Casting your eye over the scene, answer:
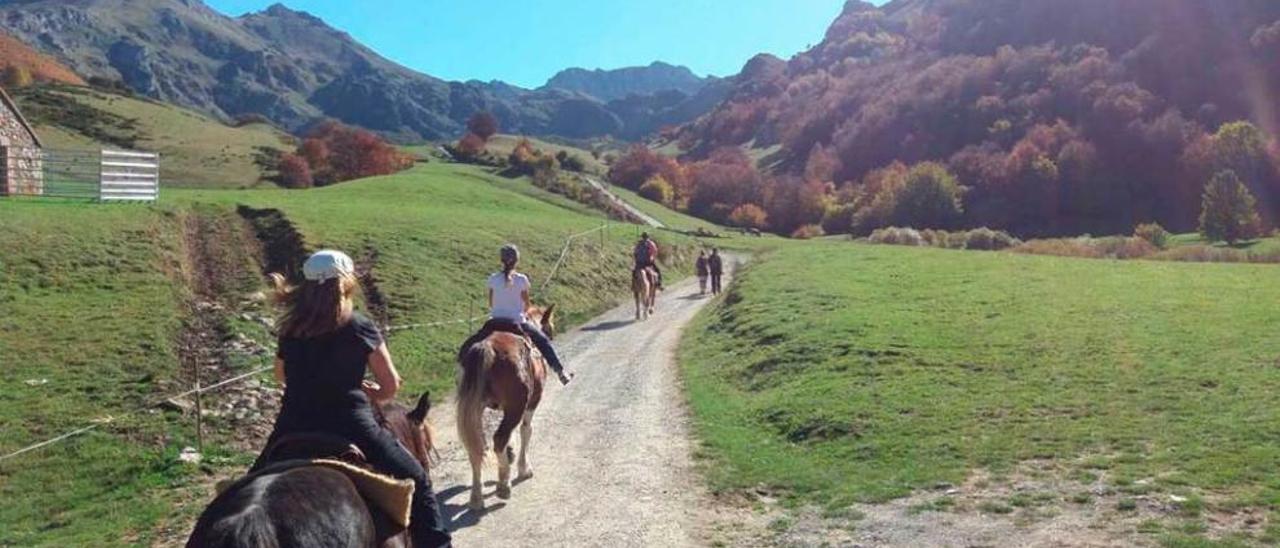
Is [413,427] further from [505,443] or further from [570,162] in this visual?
[570,162]

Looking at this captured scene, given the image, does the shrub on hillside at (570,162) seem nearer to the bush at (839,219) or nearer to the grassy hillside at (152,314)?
the bush at (839,219)

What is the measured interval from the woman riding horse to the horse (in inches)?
6.6

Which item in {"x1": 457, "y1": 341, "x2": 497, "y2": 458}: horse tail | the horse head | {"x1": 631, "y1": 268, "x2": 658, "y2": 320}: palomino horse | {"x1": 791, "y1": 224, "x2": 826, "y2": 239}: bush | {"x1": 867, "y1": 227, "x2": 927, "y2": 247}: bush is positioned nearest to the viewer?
the horse head

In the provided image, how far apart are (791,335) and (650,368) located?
11.7 ft

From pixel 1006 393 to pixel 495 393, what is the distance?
9.34 metres

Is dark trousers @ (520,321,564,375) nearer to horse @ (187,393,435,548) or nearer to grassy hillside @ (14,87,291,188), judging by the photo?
horse @ (187,393,435,548)

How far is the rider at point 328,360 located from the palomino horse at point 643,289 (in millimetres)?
26768

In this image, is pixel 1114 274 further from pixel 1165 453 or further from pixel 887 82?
pixel 887 82

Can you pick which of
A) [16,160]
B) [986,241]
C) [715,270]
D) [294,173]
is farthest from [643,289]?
[294,173]

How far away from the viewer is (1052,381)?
17.2 meters

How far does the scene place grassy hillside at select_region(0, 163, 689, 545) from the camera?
504 inches

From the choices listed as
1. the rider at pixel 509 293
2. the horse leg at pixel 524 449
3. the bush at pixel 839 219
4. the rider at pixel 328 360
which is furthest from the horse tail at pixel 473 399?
the bush at pixel 839 219

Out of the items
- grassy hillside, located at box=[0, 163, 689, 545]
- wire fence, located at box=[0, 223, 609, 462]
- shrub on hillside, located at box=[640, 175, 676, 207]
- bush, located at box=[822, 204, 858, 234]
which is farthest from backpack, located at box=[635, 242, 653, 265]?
bush, located at box=[822, 204, 858, 234]

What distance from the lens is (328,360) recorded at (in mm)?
6078
